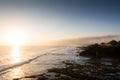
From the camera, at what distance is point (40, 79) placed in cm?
2894

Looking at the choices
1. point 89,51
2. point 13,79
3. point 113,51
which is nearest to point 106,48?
point 113,51

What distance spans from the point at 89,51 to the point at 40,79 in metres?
54.4

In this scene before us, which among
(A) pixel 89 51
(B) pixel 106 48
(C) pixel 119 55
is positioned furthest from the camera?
(A) pixel 89 51

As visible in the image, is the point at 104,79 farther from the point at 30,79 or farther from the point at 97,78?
the point at 30,79

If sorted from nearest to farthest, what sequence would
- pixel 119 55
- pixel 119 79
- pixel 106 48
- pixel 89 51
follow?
pixel 119 79
pixel 119 55
pixel 106 48
pixel 89 51

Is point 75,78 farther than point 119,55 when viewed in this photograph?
No

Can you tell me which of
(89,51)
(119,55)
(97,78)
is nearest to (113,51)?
(119,55)

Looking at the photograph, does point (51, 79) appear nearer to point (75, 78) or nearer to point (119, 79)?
point (75, 78)

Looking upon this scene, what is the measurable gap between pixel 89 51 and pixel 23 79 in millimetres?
54740

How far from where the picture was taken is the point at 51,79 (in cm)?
2888

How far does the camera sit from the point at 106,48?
73.8 metres

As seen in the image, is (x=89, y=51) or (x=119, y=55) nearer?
(x=119, y=55)

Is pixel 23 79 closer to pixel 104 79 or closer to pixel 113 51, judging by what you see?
pixel 104 79

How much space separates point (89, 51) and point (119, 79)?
53.2 meters
